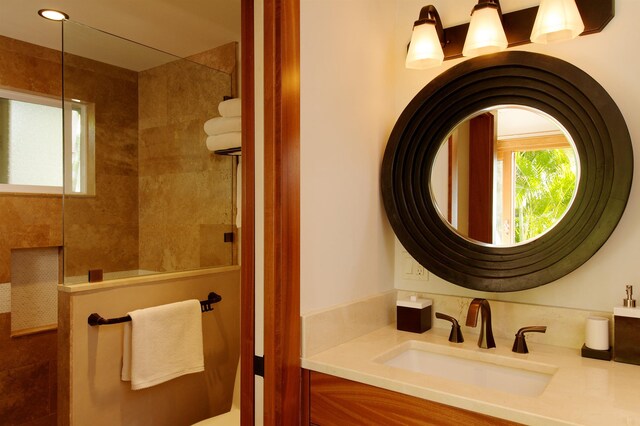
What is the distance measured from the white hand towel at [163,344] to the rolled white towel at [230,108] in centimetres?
104

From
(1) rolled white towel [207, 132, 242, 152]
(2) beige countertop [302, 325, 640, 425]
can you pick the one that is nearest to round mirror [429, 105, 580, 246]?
(2) beige countertop [302, 325, 640, 425]

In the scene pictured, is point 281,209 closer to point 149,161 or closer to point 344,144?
point 344,144

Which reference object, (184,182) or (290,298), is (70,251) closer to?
(184,182)

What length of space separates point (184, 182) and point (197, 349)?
943 millimetres

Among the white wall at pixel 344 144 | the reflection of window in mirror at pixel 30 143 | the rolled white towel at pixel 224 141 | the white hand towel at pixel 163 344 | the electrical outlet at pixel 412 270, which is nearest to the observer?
the white wall at pixel 344 144

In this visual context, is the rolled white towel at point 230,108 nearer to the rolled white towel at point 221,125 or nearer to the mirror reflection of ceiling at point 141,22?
the rolled white towel at point 221,125

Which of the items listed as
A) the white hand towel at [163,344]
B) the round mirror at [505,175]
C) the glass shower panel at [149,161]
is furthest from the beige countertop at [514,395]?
the glass shower panel at [149,161]

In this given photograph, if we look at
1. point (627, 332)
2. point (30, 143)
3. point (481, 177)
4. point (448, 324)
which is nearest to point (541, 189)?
point (481, 177)

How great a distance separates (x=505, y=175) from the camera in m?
1.54

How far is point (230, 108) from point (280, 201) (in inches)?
52.7

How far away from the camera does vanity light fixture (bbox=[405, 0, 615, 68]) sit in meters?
1.32

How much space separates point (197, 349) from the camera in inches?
91.1

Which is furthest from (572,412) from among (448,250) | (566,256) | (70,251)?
(70,251)

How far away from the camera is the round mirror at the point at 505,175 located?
144cm
